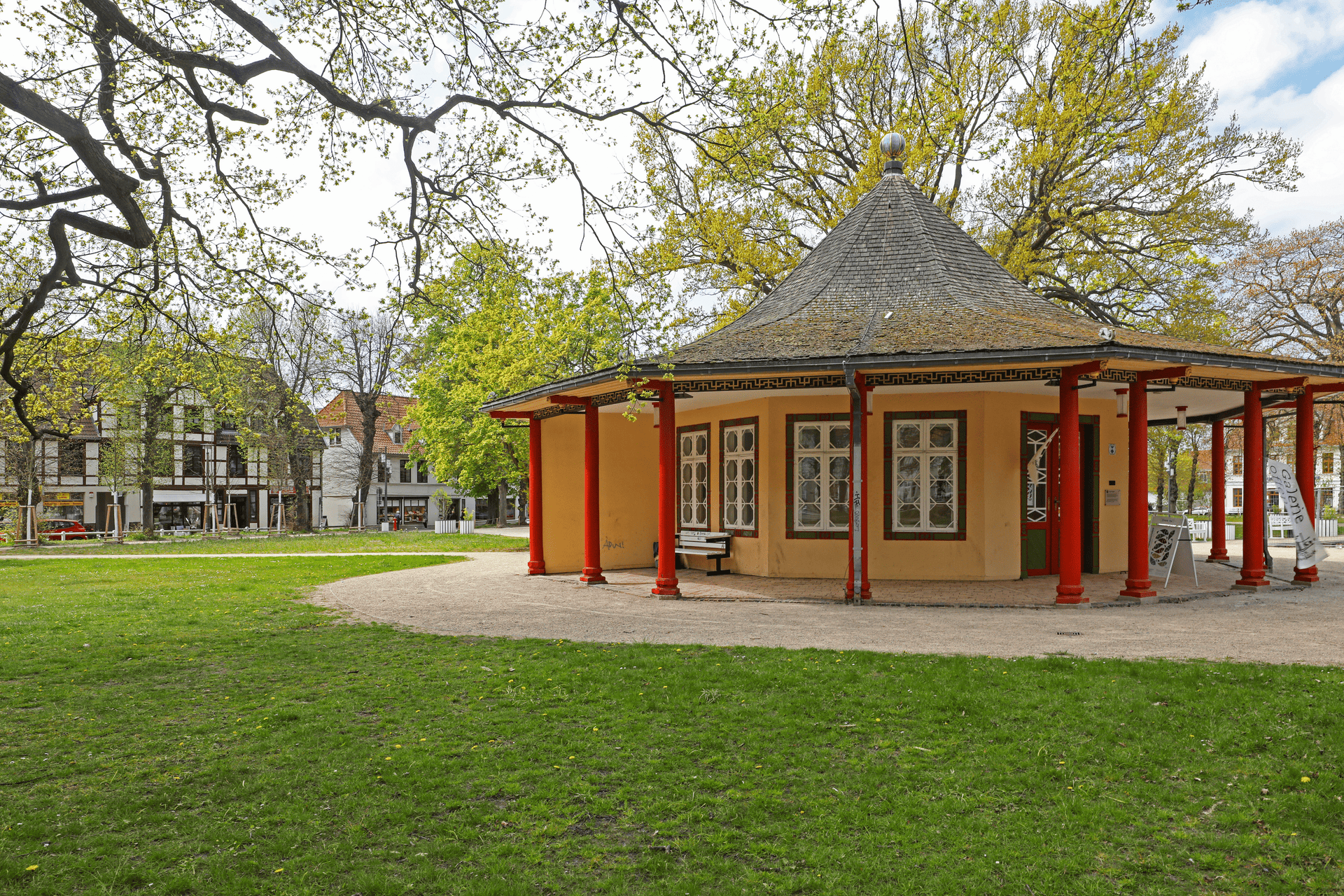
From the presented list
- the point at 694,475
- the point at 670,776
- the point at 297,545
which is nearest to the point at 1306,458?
the point at 694,475

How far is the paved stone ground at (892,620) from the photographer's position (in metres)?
7.65

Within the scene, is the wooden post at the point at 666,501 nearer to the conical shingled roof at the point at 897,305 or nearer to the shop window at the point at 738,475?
the conical shingled roof at the point at 897,305

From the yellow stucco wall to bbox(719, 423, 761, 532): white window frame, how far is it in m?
0.15

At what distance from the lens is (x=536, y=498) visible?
48.8 ft

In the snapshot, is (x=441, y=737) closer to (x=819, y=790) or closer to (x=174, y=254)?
(x=819, y=790)

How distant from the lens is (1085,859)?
3.62 m

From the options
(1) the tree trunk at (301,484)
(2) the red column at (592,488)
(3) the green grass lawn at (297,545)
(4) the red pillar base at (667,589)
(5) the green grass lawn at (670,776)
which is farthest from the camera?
(1) the tree trunk at (301,484)

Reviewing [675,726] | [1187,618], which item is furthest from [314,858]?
[1187,618]

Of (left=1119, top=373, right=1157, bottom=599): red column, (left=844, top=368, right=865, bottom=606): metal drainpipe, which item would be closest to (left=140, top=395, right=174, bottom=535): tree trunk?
(left=844, top=368, right=865, bottom=606): metal drainpipe

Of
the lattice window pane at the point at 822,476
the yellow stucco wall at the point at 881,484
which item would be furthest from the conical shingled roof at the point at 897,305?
the lattice window pane at the point at 822,476

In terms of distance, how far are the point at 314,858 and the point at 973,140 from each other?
74.5 ft

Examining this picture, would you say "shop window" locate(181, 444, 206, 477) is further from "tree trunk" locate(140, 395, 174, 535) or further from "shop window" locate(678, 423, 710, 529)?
"shop window" locate(678, 423, 710, 529)

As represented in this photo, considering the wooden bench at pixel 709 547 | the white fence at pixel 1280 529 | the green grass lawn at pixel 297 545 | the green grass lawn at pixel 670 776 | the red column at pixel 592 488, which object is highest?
the red column at pixel 592 488

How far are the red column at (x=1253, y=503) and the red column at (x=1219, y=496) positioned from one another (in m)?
2.45
